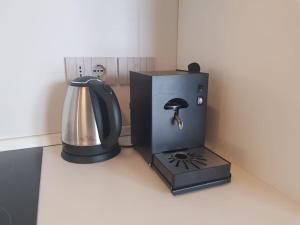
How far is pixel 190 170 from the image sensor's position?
605mm

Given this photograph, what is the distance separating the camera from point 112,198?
581mm

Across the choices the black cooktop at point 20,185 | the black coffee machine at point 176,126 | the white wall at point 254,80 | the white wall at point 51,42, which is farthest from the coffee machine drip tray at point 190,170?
the white wall at point 51,42

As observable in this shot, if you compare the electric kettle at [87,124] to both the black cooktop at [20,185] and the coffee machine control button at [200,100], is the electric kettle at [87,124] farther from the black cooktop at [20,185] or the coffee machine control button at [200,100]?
the coffee machine control button at [200,100]

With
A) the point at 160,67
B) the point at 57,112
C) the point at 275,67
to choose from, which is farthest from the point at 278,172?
the point at 57,112

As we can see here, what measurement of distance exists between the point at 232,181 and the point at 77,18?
73cm

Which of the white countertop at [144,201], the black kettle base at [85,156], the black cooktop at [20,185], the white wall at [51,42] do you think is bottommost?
the black cooktop at [20,185]

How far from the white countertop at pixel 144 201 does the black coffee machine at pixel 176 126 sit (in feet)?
0.15

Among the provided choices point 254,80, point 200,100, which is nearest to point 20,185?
point 200,100

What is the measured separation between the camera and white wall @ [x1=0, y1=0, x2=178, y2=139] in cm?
81

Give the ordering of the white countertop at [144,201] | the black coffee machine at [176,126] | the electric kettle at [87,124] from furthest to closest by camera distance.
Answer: the electric kettle at [87,124] < the black coffee machine at [176,126] < the white countertop at [144,201]

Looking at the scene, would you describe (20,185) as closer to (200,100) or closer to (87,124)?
(87,124)

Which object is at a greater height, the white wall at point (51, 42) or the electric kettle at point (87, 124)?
the white wall at point (51, 42)

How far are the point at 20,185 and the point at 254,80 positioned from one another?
27.0 inches

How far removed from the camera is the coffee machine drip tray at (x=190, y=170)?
1.94 ft
